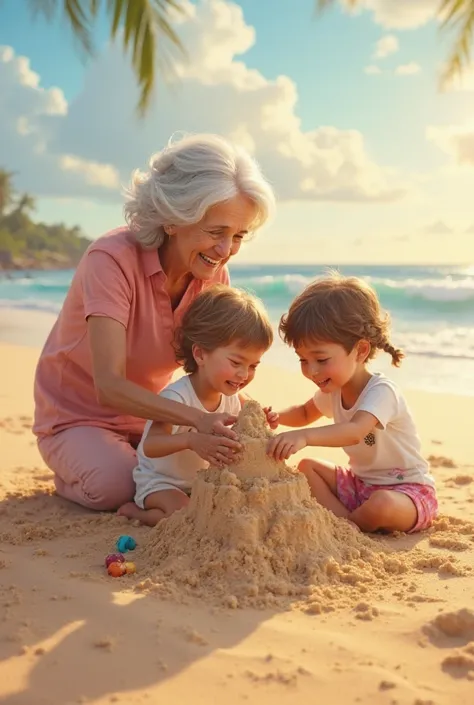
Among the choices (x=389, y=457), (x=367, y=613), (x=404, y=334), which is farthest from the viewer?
(x=404, y=334)

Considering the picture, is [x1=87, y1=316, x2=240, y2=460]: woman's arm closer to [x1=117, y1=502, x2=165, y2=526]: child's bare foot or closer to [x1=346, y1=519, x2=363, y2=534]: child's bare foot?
[x1=117, y1=502, x2=165, y2=526]: child's bare foot

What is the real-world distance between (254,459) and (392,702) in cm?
→ 114

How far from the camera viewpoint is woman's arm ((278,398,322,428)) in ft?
12.6

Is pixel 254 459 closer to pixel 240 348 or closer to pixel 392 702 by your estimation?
pixel 240 348

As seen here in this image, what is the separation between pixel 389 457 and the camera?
140 inches

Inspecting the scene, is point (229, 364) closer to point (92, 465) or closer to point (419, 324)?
point (92, 465)

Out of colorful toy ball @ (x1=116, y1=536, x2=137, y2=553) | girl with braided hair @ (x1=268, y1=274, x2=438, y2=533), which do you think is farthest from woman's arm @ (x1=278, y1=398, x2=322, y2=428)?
colorful toy ball @ (x1=116, y1=536, x2=137, y2=553)

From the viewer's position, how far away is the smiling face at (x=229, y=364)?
3.38 meters

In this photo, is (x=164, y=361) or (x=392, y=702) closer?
(x=392, y=702)

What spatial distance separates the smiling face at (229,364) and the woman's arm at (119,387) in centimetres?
27

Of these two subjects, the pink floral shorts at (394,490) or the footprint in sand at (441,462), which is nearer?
the pink floral shorts at (394,490)

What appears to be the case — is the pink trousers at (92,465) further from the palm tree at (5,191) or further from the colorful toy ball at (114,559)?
the palm tree at (5,191)

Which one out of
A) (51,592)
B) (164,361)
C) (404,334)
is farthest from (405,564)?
(404,334)

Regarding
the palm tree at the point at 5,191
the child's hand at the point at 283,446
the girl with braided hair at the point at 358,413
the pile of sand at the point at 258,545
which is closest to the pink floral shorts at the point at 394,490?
the girl with braided hair at the point at 358,413
